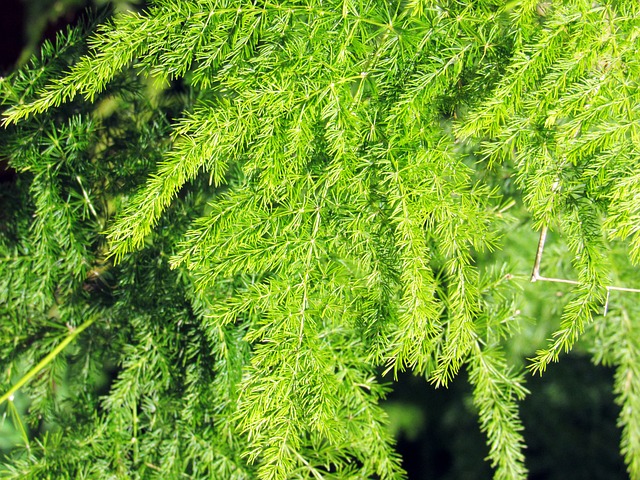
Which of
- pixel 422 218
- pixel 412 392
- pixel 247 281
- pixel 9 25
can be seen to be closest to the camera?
pixel 422 218

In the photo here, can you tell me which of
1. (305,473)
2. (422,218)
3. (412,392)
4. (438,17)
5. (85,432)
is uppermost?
(438,17)

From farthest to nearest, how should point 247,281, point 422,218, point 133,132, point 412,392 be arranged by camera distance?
point 412,392, point 133,132, point 247,281, point 422,218

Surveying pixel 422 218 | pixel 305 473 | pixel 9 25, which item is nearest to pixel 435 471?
pixel 305 473

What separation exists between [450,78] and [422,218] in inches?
5.4

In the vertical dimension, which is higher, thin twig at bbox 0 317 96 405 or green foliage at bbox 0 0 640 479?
green foliage at bbox 0 0 640 479

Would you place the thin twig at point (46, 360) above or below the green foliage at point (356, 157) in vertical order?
below

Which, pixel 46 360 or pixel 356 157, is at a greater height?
pixel 356 157

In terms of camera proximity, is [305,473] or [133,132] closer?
[305,473]

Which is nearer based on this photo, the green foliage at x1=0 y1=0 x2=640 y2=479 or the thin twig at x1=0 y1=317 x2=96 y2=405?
the green foliage at x1=0 y1=0 x2=640 y2=479

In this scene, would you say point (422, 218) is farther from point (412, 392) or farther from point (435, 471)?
point (435, 471)

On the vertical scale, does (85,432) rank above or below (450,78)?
below

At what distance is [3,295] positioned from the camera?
0.83 meters

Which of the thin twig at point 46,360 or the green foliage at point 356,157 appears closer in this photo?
the green foliage at point 356,157

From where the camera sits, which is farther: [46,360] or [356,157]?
[46,360]
